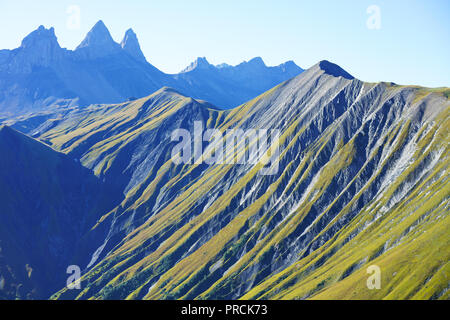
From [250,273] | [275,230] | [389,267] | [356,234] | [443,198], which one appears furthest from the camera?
[275,230]

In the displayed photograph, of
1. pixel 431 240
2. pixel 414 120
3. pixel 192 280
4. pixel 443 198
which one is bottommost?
Answer: pixel 192 280

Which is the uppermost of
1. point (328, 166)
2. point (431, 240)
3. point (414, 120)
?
point (414, 120)

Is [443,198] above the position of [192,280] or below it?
above

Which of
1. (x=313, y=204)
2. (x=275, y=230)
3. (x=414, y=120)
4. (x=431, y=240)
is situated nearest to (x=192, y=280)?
(x=275, y=230)
